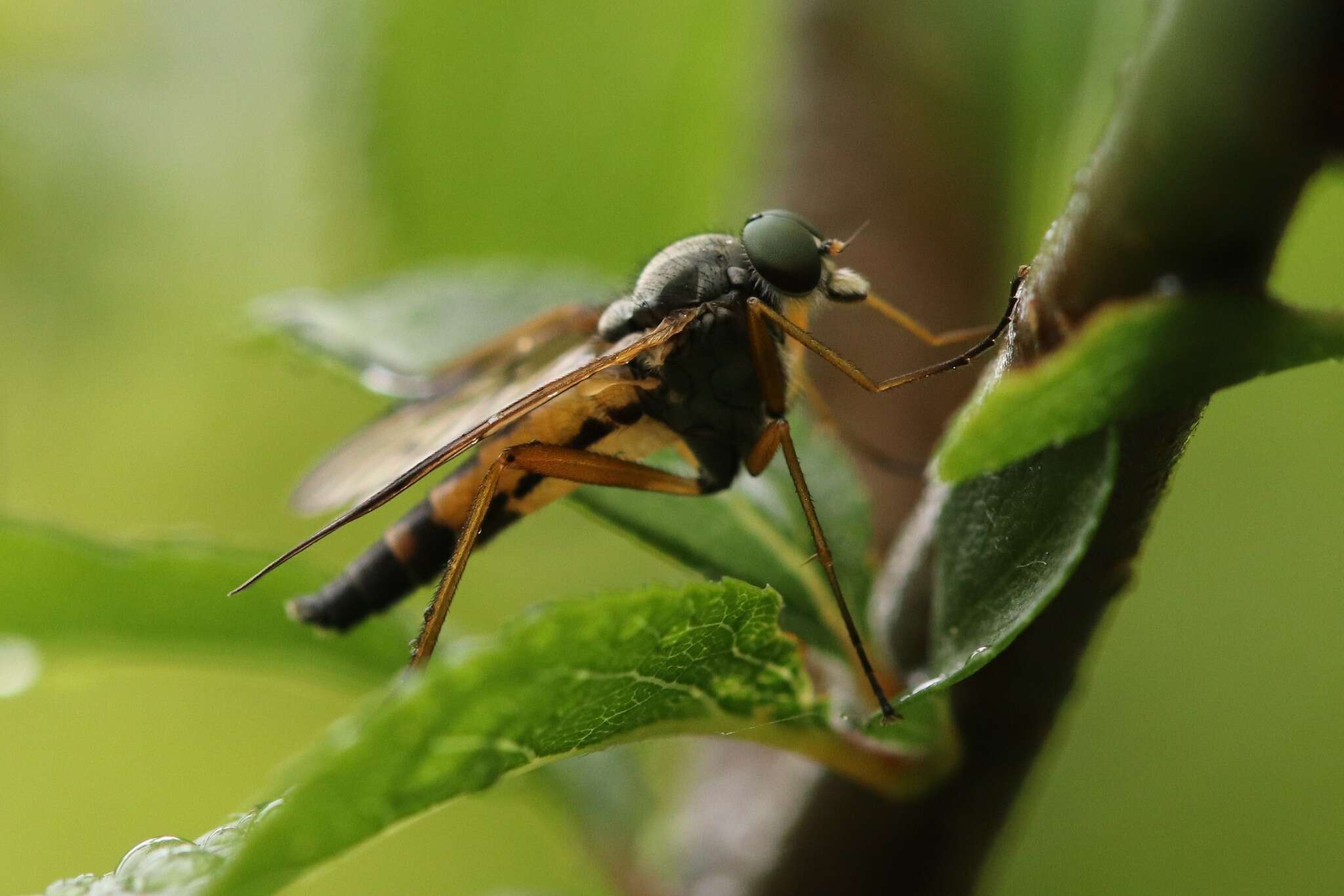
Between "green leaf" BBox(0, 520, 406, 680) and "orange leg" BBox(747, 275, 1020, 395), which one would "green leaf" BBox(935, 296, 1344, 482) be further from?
"green leaf" BBox(0, 520, 406, 680)

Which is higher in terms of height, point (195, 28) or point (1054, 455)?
point (195, 28)

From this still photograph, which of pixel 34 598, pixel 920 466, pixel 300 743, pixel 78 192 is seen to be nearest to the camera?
pixel 34 598

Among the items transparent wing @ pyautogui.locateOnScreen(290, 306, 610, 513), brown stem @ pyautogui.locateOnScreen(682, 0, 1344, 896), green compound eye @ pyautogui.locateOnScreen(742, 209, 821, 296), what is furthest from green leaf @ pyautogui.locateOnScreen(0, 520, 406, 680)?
brown stem @ pyautogui.locateOnScreen(682, 0, 1344, 896)

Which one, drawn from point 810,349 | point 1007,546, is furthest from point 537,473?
point 1007,546

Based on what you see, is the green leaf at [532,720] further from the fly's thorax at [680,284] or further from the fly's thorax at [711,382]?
the fly's thorax at [680,284]

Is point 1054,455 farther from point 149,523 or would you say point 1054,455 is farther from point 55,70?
point 149,523

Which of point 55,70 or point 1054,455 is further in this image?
point 55,70

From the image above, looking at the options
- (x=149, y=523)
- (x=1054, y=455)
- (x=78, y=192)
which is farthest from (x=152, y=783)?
(x=1054, y=455)
